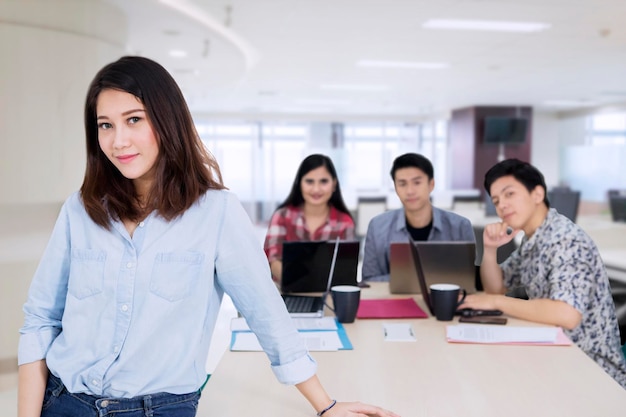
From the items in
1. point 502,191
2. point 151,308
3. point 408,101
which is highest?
point 408,101

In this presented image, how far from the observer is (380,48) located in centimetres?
645

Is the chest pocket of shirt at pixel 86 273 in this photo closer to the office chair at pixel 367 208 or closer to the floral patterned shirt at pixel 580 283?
the floral patterned shirt at pixel 580 283

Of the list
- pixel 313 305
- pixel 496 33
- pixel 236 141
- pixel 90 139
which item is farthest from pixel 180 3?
pixel 236 141

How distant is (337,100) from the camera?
37.6ft

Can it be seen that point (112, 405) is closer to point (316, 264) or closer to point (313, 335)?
point (313, 335)

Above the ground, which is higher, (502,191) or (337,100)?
(337,100)

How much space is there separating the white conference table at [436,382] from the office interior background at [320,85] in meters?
3.07

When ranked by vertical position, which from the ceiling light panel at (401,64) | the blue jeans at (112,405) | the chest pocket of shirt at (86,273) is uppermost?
the ceiling light panel at (401,64)

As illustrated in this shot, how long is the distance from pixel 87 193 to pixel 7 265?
3253 mm

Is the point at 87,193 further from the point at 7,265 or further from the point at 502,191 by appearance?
the point at 7,265

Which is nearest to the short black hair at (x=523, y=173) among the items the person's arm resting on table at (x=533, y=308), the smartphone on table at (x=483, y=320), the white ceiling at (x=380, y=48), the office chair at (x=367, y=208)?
the person's arm resting on table at (x=533, y=308)

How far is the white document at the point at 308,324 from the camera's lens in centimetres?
192

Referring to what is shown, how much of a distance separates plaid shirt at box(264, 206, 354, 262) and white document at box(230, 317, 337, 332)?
109 centimetres

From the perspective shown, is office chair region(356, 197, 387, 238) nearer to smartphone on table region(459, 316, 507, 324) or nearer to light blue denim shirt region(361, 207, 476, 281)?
light blue denim shirt region(361, 207, 476, 281)
